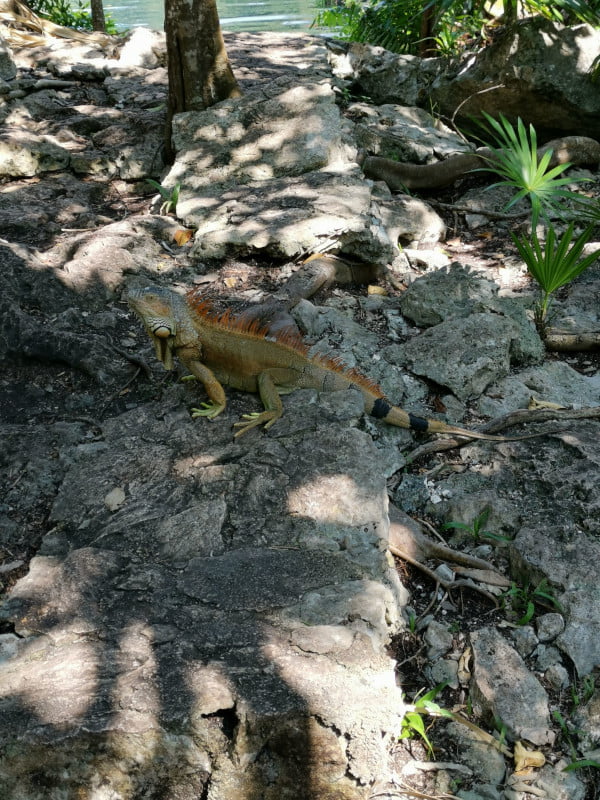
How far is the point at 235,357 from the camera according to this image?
13.1 feet

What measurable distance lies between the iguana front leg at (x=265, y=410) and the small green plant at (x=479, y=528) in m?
1.07

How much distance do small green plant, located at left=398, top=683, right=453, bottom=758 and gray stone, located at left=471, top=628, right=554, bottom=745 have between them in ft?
0.55

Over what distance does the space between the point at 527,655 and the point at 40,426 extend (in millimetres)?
2806

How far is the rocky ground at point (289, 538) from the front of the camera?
7.88ft

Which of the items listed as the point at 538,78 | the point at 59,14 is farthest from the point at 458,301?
the point at 59,14

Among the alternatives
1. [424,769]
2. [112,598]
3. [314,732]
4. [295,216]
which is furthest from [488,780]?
[295,216]

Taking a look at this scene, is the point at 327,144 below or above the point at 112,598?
above

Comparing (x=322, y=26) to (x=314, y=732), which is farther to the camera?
(x=322, y=26)

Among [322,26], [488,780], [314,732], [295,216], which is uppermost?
[322,26]

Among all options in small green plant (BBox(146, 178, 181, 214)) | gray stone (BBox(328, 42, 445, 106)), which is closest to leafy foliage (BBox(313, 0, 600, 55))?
gray stone (BBox(328, 42, 445, 106))

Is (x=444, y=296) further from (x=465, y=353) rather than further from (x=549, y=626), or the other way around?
(x=549, y=626)

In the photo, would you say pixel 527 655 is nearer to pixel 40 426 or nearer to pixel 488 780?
pixel 488 780

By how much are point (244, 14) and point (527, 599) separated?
18476 mm

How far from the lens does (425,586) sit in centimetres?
350
